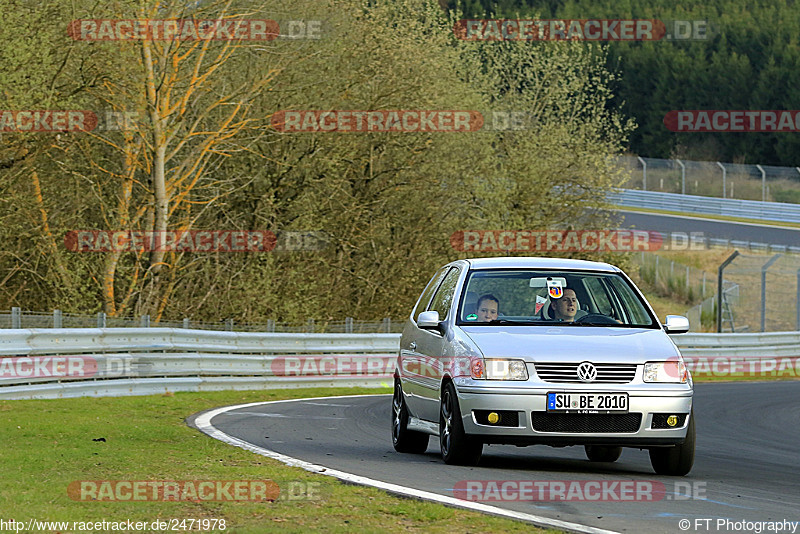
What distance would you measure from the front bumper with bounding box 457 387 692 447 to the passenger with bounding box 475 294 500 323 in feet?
3.33

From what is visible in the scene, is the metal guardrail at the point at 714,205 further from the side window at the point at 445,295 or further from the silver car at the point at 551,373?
the silver car at the point at 551,373

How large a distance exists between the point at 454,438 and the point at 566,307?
1590 mm

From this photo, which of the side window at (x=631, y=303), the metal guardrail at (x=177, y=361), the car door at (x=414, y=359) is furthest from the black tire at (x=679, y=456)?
the metal guardrail at (x=177, y=361)

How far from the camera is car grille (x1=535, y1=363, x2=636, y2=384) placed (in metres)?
9.34

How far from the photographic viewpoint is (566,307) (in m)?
10.5

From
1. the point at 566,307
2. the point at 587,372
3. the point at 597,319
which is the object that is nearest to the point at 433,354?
the point at 566,307

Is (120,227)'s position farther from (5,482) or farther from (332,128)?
(5,482)

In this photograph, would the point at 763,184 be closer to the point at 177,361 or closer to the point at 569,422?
the point at 177,361

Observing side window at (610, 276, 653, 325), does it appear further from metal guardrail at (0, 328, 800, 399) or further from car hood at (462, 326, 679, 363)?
metal guardrail at (0, 328, 800, 399)

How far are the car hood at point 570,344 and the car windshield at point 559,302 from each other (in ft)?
0.83

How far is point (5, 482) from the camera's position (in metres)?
8.17

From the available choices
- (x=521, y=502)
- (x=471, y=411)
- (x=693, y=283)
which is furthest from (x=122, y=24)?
(x=693, y=283)

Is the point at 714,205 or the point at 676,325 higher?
the point at 714,205

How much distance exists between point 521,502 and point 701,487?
1.76 metres
